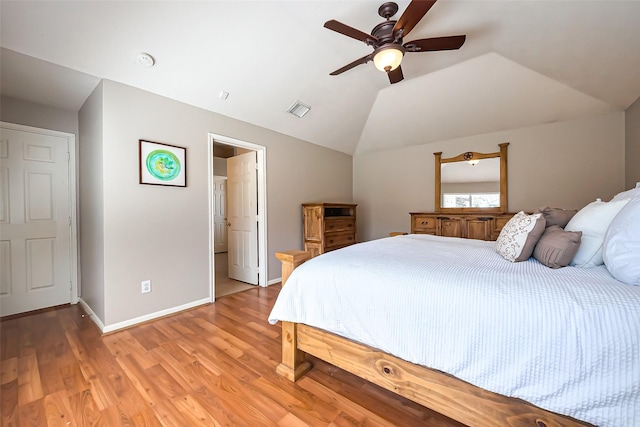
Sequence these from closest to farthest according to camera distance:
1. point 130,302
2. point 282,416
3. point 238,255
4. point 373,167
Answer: point 282,416
point 130,302
point 238,255
point 373,167

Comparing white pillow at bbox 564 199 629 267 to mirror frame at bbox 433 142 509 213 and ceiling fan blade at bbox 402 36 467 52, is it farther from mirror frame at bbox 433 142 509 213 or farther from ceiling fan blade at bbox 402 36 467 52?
mirror frame at bbox 433 142 509 213

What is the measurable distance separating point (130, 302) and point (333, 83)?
128 inches

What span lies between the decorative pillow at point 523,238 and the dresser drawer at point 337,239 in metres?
2.63

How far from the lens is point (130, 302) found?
241 centimetres

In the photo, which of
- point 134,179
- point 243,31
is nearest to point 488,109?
point 243,31

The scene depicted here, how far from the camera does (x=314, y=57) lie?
2.70 meters

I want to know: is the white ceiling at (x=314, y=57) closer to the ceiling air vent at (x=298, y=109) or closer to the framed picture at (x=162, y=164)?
the ceiling air vent at (x=298, y=109)

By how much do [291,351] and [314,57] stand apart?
2773mm

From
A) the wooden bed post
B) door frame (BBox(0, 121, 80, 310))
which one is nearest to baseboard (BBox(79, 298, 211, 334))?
door frame (BBox(0, 121, 80, 310))

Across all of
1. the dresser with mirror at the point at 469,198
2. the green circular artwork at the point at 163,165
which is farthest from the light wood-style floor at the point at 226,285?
the dresser with mirror at the point at 469,198

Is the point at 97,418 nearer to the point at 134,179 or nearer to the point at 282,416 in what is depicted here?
the point at 282,416

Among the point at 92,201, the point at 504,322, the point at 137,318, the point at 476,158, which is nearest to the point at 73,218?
the point at 92,201

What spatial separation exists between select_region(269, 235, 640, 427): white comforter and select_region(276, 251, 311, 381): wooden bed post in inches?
9.3

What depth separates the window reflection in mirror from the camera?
3.95 m
